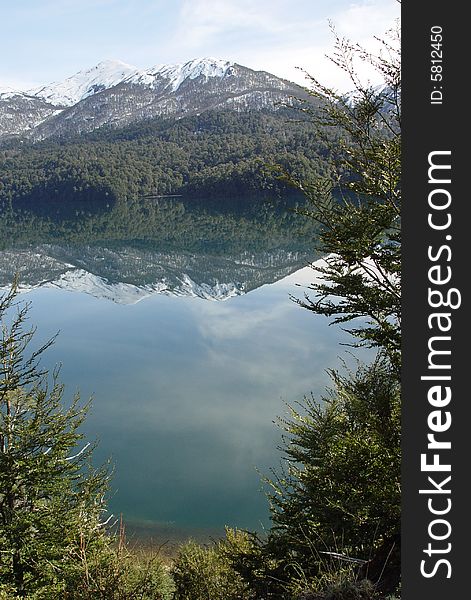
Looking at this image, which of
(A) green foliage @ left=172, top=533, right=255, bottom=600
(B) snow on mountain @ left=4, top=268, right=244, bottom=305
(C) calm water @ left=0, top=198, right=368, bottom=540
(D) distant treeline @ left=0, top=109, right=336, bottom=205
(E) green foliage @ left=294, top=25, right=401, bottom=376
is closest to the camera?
(E) green foliage @ left=294, top=25, right=401, bottom=376

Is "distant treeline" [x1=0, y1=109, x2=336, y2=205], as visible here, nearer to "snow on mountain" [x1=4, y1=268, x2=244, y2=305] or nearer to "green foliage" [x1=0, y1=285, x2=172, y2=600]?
"snow on mountain" [x1=4, y1=268, x2=244, y2=305]

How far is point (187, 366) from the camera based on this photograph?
101 ft

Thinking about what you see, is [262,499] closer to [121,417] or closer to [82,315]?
[121,417]

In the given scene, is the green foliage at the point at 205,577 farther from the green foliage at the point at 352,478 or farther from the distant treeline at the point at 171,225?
the distant treeline at the point at 171,225

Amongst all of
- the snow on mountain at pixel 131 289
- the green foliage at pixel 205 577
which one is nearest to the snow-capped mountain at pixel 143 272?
the snow on mountain at pixel 131 289

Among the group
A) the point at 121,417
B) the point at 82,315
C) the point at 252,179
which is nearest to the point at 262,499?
the point at 121,417

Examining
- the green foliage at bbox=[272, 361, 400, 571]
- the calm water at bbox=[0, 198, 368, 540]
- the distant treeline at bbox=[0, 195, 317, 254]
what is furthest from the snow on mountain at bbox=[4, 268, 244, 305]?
the green foliage at bbox=[272, 361, 400, 571]

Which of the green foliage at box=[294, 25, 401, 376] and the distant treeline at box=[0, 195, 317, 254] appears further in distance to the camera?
the distant treeline at box=[0, 195, 317, 254]

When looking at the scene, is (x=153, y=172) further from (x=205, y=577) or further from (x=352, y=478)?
(x=352, y=478)

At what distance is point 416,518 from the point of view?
3.29m

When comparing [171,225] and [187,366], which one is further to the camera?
[171,225]

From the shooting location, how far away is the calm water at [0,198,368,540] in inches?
751

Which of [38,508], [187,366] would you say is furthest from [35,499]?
[187,366]

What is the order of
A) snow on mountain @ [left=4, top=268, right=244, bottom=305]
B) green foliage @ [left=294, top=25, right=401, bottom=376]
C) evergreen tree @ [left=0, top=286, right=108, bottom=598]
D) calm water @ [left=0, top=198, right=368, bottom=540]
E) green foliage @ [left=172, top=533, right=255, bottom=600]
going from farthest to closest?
snow on mountain @ [left=4, top=268, right=244, bottom=305]
calm water @ [left=0, top=198, right=368, bottom=540]
green foliage @ [left=172, top=533, right=255, bottom=600]
evergreen tree @ [left=0, top=286, right=108, bottom=598]
green foliage @ [left=294, top=25, right=401, bottom=376]
